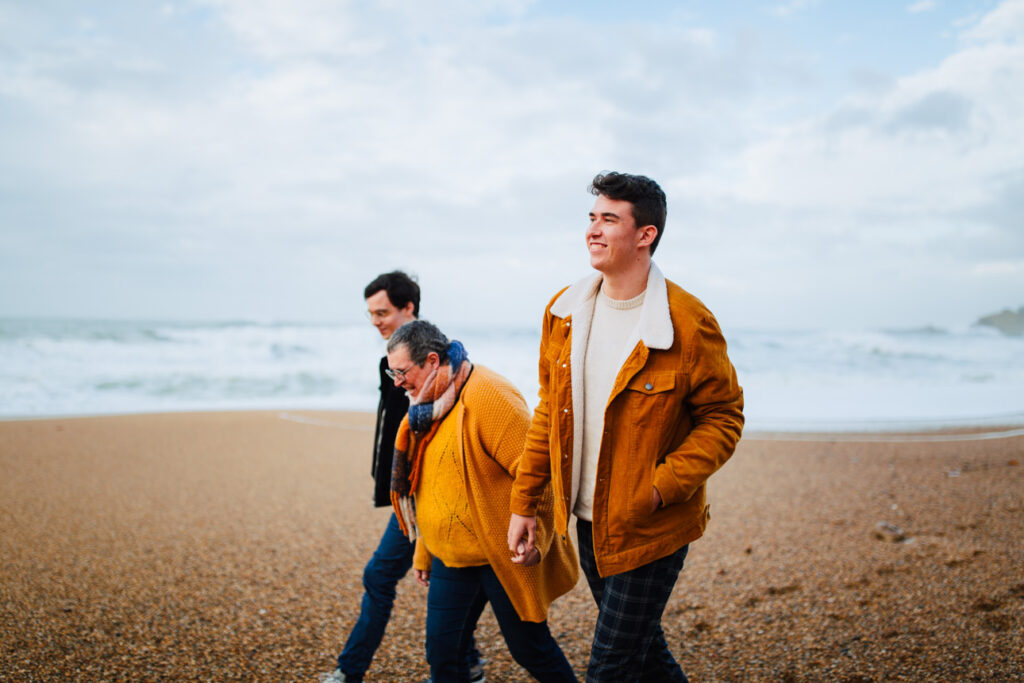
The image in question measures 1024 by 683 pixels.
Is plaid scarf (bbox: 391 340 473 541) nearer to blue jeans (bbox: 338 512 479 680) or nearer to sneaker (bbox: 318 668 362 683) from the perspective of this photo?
blue jeans (bbox: 338 512 479 680)

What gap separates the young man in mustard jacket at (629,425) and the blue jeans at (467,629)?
32cm

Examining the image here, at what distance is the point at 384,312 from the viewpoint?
3.42 metres

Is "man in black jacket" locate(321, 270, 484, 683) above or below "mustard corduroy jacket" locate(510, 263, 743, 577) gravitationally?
below

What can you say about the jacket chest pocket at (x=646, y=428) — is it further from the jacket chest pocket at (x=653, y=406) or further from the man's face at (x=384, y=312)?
the man's face at (x=384, y=312)

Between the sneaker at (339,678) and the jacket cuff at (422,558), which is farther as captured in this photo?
the sneaker at (339,678)

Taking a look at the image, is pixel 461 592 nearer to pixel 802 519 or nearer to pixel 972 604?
pixel 972 604

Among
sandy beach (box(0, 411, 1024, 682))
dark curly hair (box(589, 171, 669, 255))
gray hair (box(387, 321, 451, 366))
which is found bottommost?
sandy beach (box(0, 411, 1024, 682))

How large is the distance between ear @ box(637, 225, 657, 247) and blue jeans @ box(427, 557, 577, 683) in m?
1.36

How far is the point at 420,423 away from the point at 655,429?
3.31 feet

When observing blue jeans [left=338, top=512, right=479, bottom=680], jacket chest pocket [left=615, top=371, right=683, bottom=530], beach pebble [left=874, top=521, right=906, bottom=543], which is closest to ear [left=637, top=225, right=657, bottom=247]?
jacket chest pocket [left=615, top=371, right=683, bottom=530]

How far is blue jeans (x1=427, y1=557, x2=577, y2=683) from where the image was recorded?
2521 mm

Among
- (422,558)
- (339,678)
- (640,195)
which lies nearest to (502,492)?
(422,558)

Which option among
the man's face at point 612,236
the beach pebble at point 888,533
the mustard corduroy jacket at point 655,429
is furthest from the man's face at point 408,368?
the beach pebble at point 888,533

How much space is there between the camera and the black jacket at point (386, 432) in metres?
3.17
